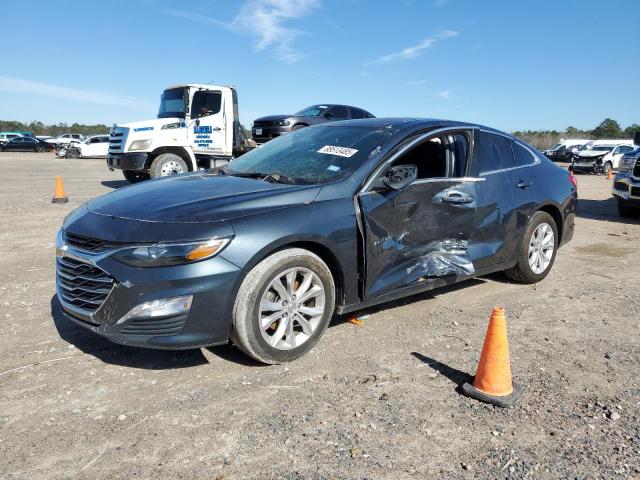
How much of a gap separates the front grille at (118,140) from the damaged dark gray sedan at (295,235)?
8757 millimetres

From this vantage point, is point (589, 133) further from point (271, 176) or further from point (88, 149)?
point (271, 176)

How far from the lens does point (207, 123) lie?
13.0 meters

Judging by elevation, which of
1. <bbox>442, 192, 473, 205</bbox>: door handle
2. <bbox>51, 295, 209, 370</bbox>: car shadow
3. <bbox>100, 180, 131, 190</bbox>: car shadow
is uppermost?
<bbox>442, 192, 473, 205</bbox>: door handle

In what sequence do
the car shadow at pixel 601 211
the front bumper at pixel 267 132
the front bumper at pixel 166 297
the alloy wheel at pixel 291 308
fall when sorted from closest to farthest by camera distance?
1. the front bumper at pixel 166 297
2. the alloy wheel at pixel 291 308
3. the car shadow at pixel 601 211
4. the front bumper at pixel 267 132

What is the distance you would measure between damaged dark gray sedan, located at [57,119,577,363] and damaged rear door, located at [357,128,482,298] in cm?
1

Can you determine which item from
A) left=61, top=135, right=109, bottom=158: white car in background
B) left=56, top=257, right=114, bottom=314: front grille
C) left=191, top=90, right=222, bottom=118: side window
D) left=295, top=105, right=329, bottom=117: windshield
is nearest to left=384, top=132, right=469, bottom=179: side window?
left=56, top=257, right=114, bottom=314: front grille

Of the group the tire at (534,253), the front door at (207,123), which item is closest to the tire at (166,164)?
the front door at (207,123)

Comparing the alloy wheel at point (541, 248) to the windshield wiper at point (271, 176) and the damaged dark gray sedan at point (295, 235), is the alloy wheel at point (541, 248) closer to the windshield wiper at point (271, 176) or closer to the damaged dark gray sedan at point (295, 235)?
the damaged dark gray sedan at point (295, 235)

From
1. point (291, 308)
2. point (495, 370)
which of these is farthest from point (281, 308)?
point (495, 370)

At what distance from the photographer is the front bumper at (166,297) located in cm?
308

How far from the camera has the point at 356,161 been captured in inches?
159

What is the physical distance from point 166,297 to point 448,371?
1.93m

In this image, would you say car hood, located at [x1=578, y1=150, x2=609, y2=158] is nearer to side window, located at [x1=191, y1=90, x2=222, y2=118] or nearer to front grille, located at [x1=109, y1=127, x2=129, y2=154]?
side window, located at [x1=191, y1=90, x2=222, y2=118]

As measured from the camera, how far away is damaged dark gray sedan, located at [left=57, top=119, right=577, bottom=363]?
3139 mm
